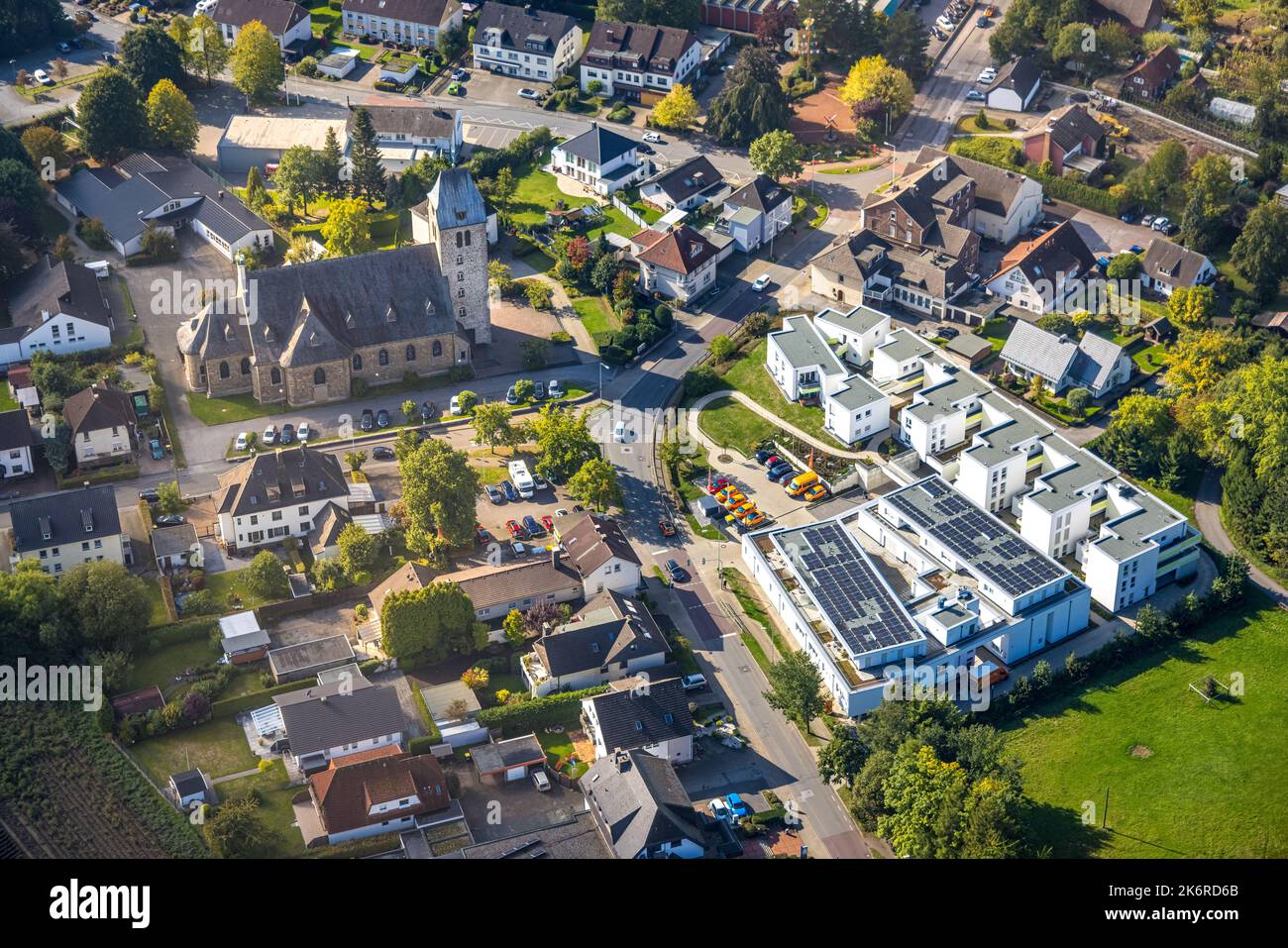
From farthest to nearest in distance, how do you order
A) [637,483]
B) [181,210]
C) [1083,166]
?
[1083,166], [181,210], [637,483]

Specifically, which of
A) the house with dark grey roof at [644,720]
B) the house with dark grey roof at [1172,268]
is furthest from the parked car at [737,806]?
the house with dark grey roof at [1172,268]

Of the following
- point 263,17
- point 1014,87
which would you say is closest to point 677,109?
point 1014,87

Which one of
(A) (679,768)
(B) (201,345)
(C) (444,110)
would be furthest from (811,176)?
(A) (679,768)

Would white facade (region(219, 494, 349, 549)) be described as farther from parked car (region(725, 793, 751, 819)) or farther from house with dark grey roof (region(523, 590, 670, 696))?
parked car (region(725, 793, 751, 819))

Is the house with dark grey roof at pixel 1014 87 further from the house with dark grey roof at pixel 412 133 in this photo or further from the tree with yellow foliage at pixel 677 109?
the house with dark grey roof at pixel 412 133

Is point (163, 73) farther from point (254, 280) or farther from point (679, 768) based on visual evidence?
point (679, 768)

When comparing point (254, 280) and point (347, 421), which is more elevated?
point (254, 280)

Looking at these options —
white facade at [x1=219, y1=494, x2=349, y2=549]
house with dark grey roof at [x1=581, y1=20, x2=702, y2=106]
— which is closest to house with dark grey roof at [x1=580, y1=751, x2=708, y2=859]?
white facade at [x1=219, y1=494, x2=349, y2=549]
